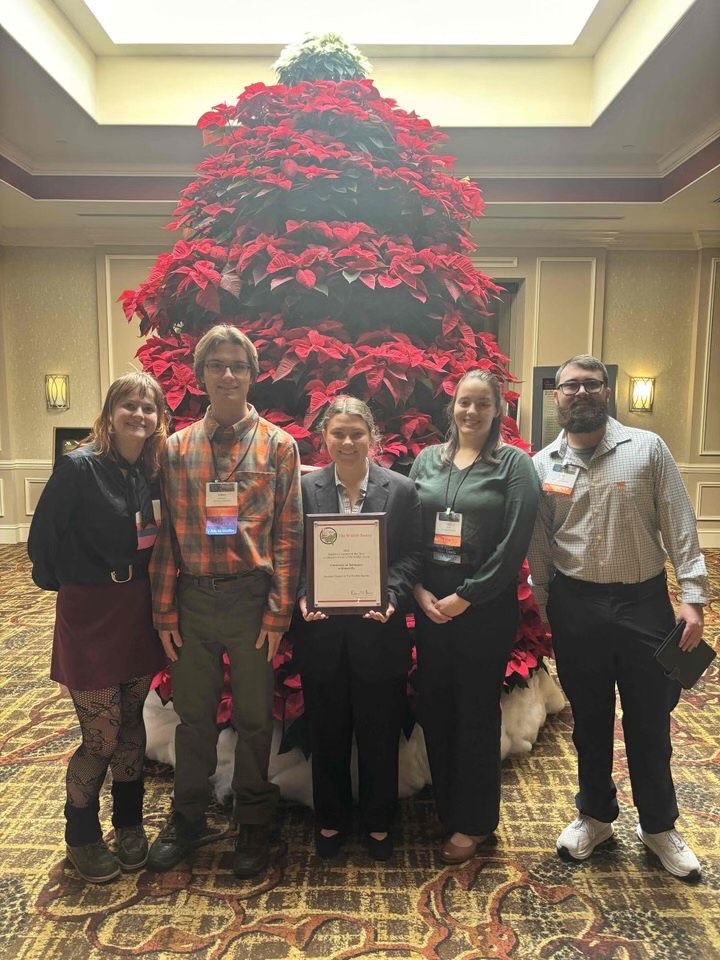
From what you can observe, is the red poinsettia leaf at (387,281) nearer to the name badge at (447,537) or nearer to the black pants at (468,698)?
the name badge at (447,537)

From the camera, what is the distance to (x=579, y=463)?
5.90ft

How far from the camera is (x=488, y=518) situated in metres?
1.72

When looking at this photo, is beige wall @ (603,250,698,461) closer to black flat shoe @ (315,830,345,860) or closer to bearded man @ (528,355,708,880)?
bearded man @ (528,355,708,880)

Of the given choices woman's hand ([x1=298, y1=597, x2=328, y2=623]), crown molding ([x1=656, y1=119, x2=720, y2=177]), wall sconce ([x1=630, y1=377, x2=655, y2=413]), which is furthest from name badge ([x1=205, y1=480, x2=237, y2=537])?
wall sconce ([x1=630, y1=377, x2=655, y2=413])

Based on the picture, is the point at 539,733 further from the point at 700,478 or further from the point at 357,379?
the point at 700,478

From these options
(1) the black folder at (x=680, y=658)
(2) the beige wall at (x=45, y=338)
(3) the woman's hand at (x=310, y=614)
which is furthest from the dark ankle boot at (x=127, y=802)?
(2) the beige wall at (x=45, y=338)

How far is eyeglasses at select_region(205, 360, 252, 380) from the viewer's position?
167 cm

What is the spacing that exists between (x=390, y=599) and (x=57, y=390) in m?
6.05

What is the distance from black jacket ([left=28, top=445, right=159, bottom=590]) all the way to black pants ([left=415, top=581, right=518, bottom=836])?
0.86m

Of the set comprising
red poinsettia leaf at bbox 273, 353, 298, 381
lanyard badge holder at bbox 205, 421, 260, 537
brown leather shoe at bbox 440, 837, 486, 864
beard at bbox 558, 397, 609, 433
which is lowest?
brown leather shoe at bbox 440, 837, 486, 864

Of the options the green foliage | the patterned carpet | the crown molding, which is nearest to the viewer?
the patterned carpet

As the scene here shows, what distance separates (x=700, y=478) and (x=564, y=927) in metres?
6.04

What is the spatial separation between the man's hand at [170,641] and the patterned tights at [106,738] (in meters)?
0.12

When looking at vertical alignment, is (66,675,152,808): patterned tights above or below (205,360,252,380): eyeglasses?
below
